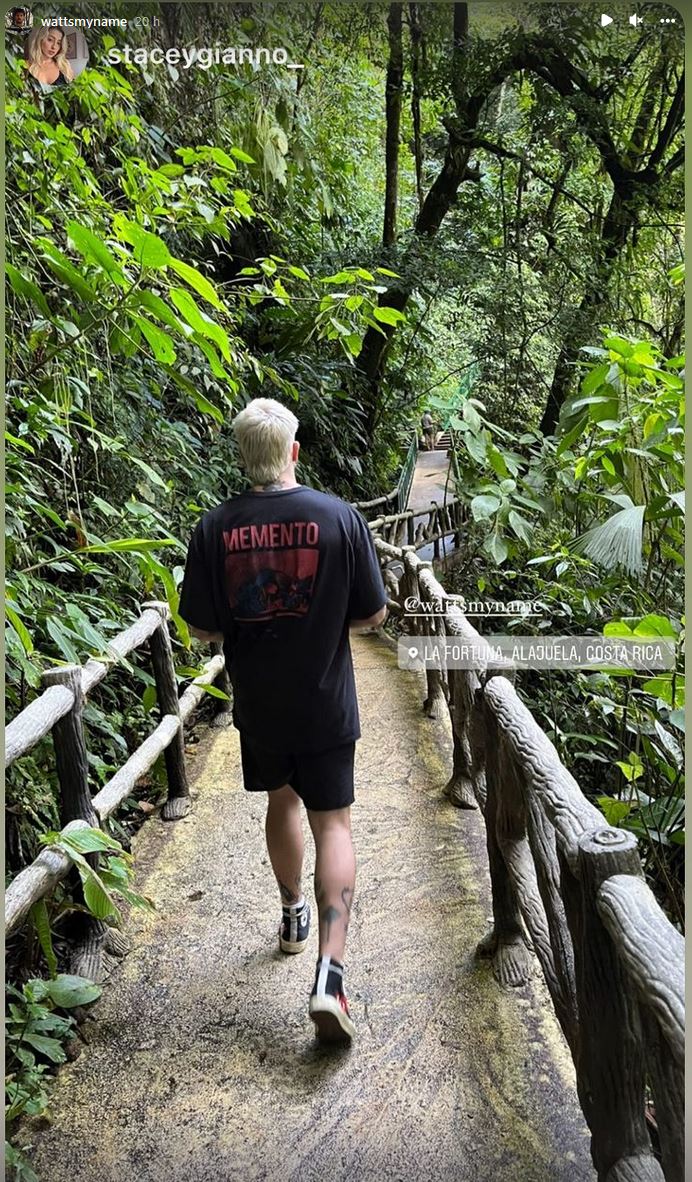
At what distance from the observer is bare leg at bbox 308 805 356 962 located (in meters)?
1.47

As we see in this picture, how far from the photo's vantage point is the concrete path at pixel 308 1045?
108 cm

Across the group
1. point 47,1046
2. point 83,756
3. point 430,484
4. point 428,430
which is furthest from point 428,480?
point 47,1046

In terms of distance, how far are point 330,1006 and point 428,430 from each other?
1339mm

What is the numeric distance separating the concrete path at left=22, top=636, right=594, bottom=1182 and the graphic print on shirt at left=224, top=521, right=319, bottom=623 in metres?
0.59

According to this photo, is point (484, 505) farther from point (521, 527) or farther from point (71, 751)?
point (71, 751)

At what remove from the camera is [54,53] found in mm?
967

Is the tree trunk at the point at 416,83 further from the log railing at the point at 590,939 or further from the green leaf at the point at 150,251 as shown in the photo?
the log railing at the point at 590,939

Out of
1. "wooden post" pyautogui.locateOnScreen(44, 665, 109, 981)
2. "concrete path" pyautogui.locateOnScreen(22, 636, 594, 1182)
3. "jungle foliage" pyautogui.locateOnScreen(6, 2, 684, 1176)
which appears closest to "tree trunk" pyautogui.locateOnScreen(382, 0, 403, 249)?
"jungle foliage" pyautogui.locateOnScreen(6, 2, 684, 1176)

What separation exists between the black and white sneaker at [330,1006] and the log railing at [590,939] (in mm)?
344

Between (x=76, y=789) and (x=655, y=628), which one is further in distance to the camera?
(x=76, y=789)

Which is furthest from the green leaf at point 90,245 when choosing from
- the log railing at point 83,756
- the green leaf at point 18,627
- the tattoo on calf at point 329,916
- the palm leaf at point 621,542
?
the tattoo on calf at point 329,916

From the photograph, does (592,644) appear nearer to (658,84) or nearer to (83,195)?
(658,84)

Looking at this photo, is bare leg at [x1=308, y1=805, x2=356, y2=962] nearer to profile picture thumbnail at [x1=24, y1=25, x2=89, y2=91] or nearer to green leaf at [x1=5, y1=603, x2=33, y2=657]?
green leaf at [x1=5, y1=603, x2=33, y2=657]

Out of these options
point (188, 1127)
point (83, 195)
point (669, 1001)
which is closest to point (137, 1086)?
point (188, 1127)
